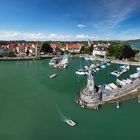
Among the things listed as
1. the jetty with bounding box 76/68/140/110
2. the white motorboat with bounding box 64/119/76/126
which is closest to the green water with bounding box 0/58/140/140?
the white motorboat with bounding box 64/119/76/126

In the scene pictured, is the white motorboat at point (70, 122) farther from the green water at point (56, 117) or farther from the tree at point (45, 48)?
the tree at point (45, 48)

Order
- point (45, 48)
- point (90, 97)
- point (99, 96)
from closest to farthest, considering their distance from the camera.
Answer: point (90, 97) → point (99, 96) → point (45, 48)

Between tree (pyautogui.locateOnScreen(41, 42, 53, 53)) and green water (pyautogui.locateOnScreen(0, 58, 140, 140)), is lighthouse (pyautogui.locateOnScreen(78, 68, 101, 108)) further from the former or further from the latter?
tree (pyautogui.locateOnScreen(41, 42, 53, 53))

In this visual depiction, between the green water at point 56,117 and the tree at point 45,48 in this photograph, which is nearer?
the green water at point 56,117

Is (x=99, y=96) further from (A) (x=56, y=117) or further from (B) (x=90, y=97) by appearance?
(A) (x=56, y=117)

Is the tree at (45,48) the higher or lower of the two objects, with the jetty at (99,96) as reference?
higher

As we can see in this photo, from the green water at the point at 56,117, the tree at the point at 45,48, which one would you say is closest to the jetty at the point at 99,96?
the green water at the point at 56,117

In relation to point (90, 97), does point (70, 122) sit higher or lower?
lower

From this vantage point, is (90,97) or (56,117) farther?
Result: (90,97)

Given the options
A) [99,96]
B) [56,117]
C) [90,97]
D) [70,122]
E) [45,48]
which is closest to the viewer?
[70,122]

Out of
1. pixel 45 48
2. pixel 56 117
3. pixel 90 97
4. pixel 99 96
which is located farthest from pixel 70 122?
pixel 45 48

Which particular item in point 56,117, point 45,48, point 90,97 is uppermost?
point 45,48

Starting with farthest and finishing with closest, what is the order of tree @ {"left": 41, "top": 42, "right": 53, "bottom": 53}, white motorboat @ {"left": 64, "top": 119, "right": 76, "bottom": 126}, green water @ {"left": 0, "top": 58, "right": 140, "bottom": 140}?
tree @ {"left": 41, "top": 42, "right": 53, "bottom": 53} → white motorboat @ {"left": 64, "top": 119, "right": 76, "bottom": 126} → green water @ {"left": 0, "top": 58, "right": 140, "bottom": 140}

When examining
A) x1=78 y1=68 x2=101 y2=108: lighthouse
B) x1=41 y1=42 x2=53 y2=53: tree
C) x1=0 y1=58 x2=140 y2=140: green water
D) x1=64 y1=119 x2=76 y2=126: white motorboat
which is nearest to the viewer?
x1=0 y1=58 x2=140 y2=140: green water
